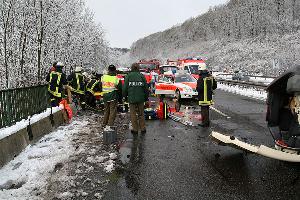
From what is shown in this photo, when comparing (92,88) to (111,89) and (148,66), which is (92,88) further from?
(148,66)

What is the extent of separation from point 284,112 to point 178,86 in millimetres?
13032

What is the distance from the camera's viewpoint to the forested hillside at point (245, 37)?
7256 centimetres

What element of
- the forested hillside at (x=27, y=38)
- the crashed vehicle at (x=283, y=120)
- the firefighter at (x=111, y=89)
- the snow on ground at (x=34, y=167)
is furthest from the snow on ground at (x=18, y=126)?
the forested hillside at (x=27, y=38)

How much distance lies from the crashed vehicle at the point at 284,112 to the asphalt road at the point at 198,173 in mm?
496

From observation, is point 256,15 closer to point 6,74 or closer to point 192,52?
point 192,52

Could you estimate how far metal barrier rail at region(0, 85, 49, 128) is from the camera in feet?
26.5

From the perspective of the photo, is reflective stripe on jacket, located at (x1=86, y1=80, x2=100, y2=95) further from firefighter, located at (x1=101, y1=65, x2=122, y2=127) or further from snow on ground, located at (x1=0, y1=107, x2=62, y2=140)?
snow on ground, located at (x1=0, y1=107, x2=62, y2=140)

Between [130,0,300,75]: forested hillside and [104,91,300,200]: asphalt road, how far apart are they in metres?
43.3

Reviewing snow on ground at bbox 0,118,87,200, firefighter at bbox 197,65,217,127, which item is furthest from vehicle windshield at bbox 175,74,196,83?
snow on ground at bbox 0,118,87,200

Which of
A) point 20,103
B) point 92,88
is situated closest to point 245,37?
point 92,88

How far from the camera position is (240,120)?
42.7 ft

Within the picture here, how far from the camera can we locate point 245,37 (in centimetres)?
10119

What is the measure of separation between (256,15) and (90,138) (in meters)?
110

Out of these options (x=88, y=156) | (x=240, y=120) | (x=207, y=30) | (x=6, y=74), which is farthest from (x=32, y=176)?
(x=207, y=30)
